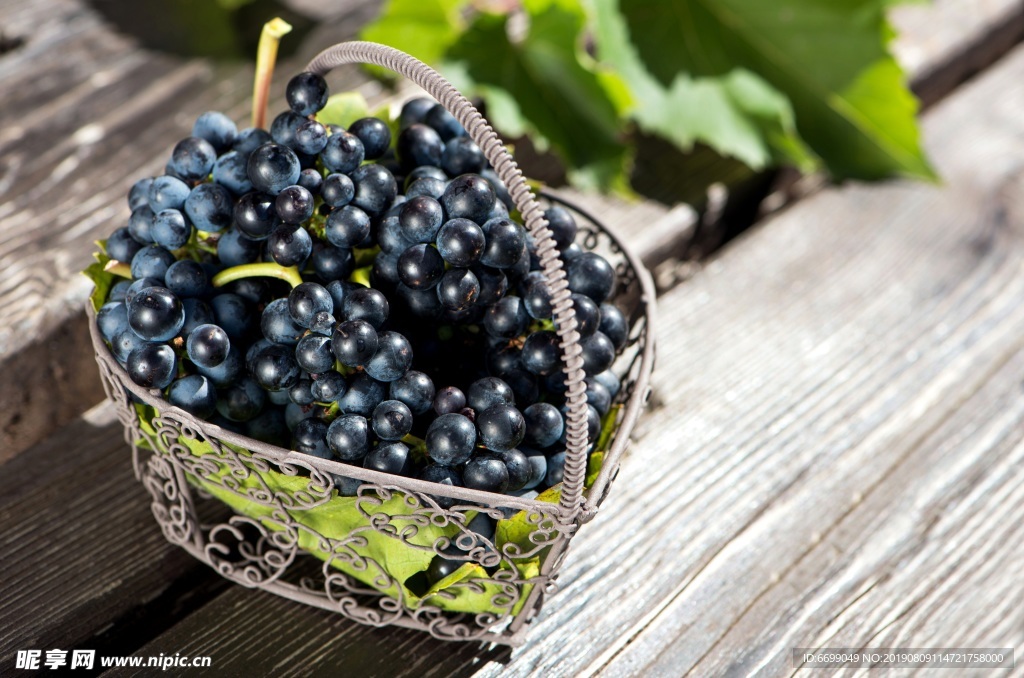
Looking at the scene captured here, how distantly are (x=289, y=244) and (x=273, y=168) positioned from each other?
6 cm

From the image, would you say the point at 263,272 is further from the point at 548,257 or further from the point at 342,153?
the point at 548,257

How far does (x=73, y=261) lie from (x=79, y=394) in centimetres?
15

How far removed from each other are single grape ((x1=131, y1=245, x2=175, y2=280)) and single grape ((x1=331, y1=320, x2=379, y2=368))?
0.16 meters


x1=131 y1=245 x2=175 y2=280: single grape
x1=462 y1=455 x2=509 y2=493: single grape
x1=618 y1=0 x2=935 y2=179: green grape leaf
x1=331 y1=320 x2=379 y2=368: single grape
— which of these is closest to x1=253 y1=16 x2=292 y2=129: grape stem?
x1=131 y1=245 x2=175 y2=280: single grape

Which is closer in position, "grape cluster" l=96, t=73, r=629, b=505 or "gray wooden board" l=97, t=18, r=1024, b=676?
"grape cluster" l=96, t=73, r=629, b=505

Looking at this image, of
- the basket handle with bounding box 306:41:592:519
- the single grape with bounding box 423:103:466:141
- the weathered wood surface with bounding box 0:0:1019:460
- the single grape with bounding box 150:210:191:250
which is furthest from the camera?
the weathered wood surface with bounding box 0:0:1019:460

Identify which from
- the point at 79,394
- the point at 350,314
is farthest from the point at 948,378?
the point at 79,394

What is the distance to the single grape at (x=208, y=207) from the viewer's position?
0.65 metres

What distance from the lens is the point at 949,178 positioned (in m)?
1.23

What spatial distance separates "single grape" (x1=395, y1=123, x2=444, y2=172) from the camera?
2.35 feet

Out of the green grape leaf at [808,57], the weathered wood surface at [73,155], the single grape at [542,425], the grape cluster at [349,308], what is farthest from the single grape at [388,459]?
the green grape leaf at [808,57]

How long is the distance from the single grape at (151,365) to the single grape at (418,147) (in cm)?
25

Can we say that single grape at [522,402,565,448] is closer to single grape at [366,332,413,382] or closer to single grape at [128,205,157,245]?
single grape at [366,332,413,382]

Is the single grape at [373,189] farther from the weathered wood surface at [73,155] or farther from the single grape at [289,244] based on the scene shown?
the weathered wood surface at [73,155]
